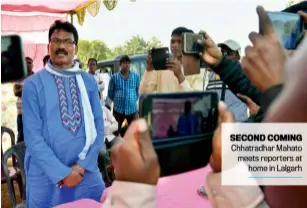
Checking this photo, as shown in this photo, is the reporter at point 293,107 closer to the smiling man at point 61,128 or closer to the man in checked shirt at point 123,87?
the smiling man at point 61,128

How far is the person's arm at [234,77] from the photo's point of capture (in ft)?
1.92

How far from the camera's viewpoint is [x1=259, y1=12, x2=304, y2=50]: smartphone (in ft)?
1.69

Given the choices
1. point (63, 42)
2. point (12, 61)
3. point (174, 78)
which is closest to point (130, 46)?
point (63, 42)

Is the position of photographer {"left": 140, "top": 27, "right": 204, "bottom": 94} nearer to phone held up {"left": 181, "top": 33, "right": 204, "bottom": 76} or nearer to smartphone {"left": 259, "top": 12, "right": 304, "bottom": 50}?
phone held up {"left": 181, "top": 33, "right": 204, "bottom": 76}

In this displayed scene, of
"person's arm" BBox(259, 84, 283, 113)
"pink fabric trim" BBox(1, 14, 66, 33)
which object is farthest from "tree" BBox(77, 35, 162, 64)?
"person's arm" BBox(259, 84, 283, 113)

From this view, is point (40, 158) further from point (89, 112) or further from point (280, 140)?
point (280, 140)

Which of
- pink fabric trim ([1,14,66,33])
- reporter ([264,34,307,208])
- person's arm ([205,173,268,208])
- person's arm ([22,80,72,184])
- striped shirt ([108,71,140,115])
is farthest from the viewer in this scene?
pink fabric trim ([1,14,66,33])

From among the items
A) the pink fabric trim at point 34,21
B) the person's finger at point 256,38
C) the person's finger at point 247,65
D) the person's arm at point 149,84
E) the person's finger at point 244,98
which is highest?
the pink fabric trim at point 34,21

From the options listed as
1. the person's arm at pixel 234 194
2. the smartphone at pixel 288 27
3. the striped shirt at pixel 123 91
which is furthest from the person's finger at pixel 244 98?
the striped shirt at pixel 123 91

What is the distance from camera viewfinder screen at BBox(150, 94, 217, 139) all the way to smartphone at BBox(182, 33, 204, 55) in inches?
6.8

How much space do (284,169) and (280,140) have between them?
0.03 metres

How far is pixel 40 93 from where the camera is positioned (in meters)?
1.16

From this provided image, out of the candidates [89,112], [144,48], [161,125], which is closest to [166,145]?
[161,125]

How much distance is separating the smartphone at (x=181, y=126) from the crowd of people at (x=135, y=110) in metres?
0.03
